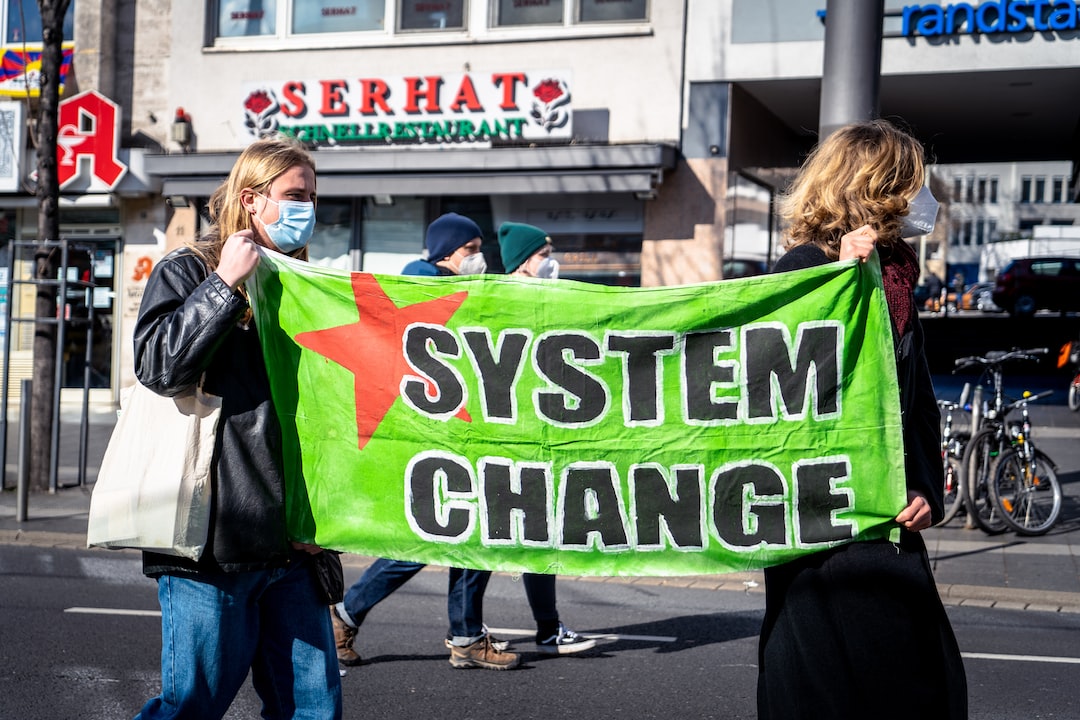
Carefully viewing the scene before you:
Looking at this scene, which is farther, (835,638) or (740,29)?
(740,29)

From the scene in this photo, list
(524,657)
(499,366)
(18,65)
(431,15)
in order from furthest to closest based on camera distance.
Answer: (18,65) → (431,15) → (524,657) → (499,366)

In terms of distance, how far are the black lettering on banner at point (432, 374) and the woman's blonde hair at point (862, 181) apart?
1.01 metres

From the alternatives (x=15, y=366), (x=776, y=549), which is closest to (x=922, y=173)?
(x=776, y=549)

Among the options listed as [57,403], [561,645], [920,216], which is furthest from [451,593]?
[57,403]

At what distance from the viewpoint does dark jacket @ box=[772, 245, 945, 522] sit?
300 centimetres

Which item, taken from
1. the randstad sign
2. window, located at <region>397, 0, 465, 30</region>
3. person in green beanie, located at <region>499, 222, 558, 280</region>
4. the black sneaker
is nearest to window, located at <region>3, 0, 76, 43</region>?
window, located at <region>397, 0, 465, 30</region>

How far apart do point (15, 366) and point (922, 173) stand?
1780cm

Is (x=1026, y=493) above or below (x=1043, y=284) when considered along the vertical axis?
below

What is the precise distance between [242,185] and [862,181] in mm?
1564

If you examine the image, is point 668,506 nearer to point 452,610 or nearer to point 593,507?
point 593,507

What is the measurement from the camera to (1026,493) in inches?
369

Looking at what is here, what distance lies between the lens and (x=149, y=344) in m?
2.83

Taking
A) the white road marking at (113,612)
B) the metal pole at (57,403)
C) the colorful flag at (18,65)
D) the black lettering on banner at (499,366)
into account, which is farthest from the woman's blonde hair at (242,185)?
the colorful flag at (18,65)

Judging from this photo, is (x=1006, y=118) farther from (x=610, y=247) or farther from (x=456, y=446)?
(x=456, y=446)
